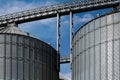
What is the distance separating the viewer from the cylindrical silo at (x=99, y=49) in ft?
229

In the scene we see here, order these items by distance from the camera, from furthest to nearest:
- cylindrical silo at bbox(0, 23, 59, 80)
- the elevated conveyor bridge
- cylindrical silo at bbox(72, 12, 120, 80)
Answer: the elevated conveyor bridge → cylindrical silo at bbox(0, 23, 59, 80) → cylindrical silo at bbox(72, 12, 120, 80)

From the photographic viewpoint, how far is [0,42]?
8212 cm

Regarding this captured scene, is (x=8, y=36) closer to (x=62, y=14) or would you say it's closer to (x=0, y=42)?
(x=0, y=42)

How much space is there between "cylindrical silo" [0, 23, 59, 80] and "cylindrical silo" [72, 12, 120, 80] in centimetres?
939

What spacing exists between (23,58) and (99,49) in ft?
52.6

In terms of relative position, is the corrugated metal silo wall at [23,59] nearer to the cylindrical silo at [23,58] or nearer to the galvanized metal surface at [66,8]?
the cylindrical silo at [23,58]

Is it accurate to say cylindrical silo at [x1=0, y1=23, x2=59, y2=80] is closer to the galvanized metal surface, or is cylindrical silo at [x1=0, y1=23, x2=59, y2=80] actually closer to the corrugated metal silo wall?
the corrugated metal silo wall

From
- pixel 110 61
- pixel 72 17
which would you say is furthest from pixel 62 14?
pixel 110 61

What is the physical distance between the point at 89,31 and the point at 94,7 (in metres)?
24.7

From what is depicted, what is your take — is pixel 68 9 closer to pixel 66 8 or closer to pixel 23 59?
pixel 66 8

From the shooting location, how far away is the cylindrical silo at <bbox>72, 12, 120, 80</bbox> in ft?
229

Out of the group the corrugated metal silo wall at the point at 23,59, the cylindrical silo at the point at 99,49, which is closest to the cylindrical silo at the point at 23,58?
the corrugated metal silo wall at the point at 23,59

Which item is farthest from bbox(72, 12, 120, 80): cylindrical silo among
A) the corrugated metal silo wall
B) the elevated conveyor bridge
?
the elevated conveyor bridge

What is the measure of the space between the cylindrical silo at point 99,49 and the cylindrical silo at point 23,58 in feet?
30.8
